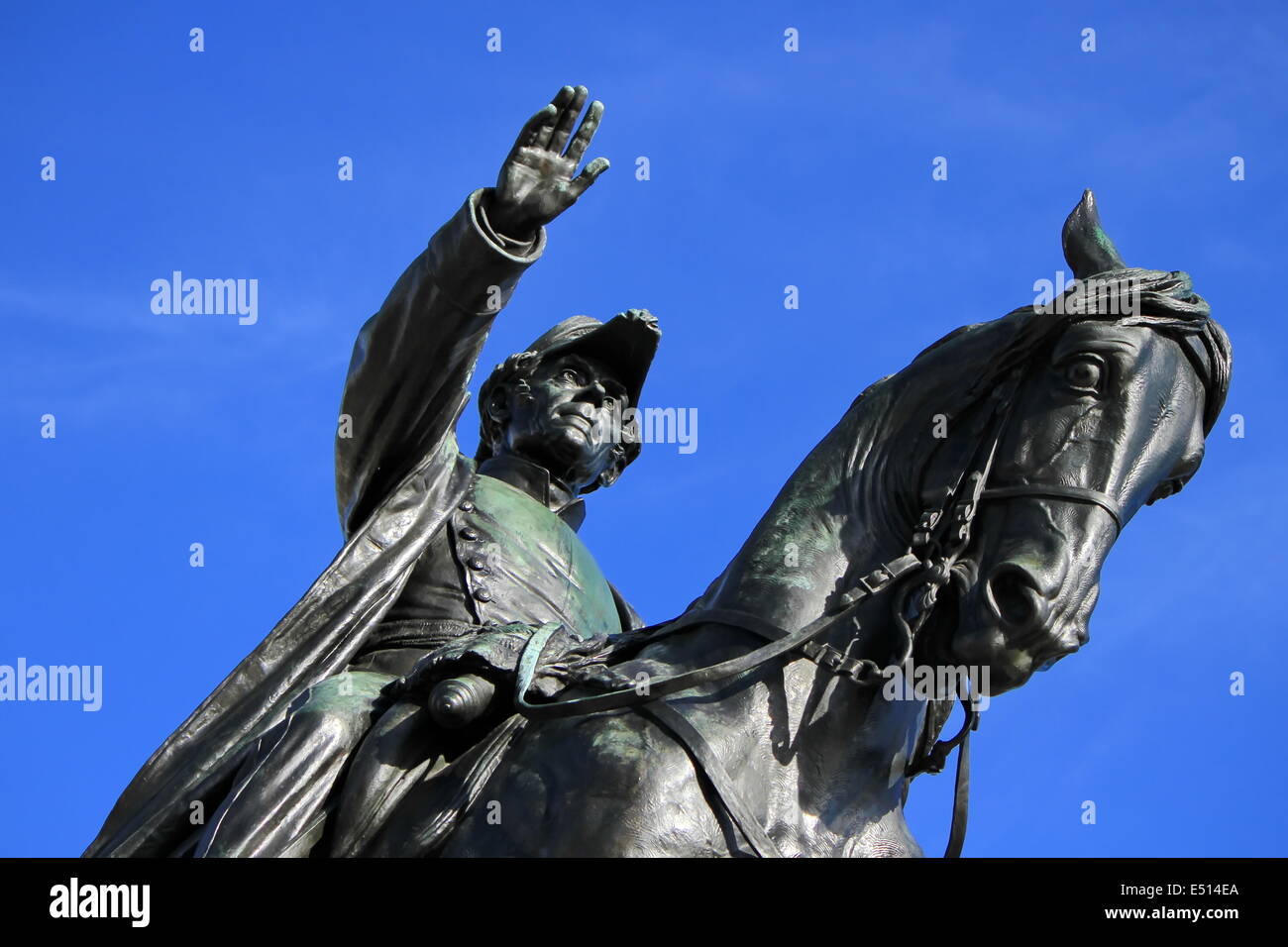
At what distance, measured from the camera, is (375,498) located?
42.0 feet

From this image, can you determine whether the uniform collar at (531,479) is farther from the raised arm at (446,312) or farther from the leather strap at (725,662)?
the leather strap at (725,662)

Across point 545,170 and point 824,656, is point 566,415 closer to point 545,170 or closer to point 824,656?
point 545,170

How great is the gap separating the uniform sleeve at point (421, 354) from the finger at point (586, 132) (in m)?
0.43

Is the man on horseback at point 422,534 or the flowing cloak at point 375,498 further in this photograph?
the flowing cloak at point 375,498

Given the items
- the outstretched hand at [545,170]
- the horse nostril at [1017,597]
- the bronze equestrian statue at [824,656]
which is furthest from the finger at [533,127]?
the horse nostril at [1017,597]

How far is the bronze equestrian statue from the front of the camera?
949 centimetres

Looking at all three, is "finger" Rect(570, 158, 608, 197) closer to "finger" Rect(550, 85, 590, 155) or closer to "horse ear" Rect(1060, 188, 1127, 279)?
"finger" Rect(550, 85, 590, 155)

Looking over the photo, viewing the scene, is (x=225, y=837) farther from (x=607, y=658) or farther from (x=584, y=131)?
(x=584, y=131)

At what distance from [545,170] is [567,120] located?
336 mm

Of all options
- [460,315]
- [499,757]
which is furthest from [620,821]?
[460,315]

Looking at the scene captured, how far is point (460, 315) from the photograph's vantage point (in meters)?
12.1

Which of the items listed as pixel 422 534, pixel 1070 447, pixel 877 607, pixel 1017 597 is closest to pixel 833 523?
pixel 877 607

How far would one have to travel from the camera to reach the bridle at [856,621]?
954 centimetres
